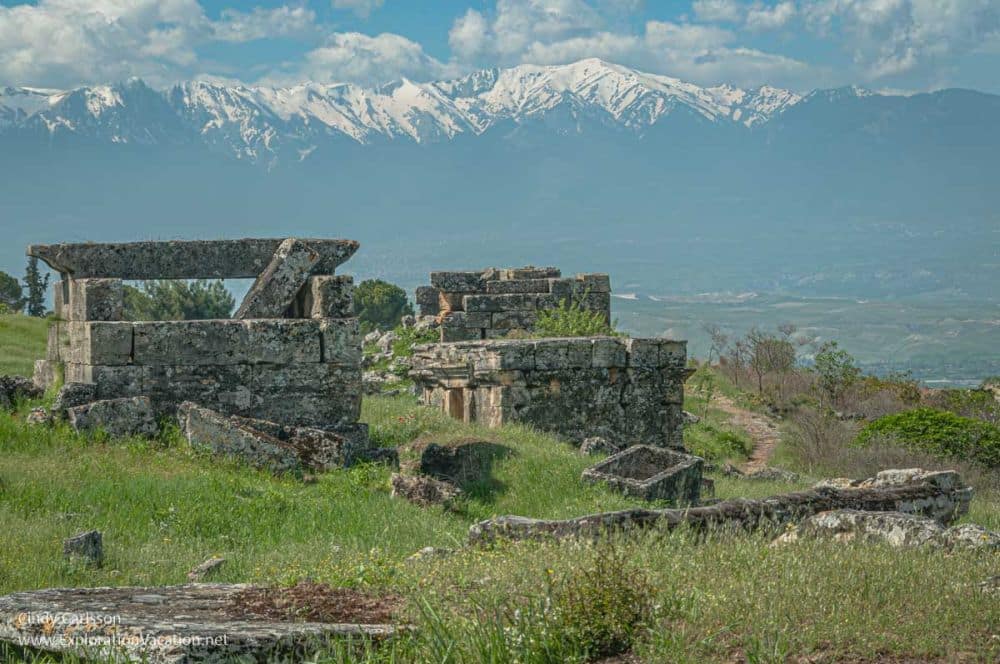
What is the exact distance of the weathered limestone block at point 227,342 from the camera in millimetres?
→ 14320

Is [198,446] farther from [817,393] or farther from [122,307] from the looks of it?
[817,393]

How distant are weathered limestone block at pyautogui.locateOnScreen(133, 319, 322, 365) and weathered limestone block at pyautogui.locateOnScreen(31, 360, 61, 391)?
192cm

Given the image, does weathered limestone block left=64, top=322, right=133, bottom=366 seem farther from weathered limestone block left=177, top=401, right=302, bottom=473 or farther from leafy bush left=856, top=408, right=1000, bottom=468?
leafy bush left=856, top=408, right=1000, bottom=468

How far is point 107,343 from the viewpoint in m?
14.1

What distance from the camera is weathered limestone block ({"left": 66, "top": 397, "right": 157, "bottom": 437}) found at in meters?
13.0

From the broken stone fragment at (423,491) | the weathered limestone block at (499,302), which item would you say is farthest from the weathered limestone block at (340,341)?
the weathered limestone block at (499,302)

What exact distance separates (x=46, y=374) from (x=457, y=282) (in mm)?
14734

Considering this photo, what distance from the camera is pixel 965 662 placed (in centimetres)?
530

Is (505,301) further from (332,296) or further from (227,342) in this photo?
(227,342)

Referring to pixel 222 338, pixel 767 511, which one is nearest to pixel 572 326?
pixel 222 338

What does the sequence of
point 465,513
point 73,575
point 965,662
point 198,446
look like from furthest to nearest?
1. point 198,446
2. point 465,513
3. point 73,575
4. point 965,662

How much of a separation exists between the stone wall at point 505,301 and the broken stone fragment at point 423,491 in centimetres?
1574

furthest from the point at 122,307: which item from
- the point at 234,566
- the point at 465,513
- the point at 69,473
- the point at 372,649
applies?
the point at 372,649

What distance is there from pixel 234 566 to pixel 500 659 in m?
3.79
